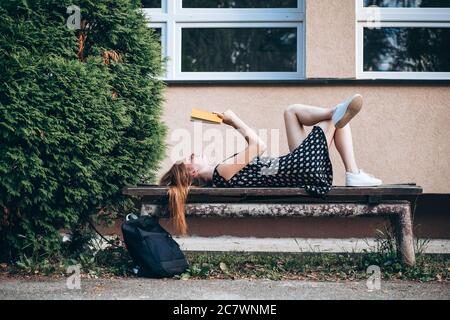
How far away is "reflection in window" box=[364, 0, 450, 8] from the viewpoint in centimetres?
700

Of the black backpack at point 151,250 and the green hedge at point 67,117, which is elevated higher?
the green hedge at point 67,117

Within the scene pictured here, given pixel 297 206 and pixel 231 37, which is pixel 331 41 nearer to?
pixel 231 37

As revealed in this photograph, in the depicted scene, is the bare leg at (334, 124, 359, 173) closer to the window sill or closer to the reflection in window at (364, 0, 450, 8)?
the window sill

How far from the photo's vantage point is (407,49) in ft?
23.3

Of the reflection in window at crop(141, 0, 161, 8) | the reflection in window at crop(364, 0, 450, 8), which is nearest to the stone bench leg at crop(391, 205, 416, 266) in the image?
the reflection in window at crop(364, 0, 450, 8)

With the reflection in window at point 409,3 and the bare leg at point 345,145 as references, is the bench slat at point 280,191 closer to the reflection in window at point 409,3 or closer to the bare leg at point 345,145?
the bare leg at point 345,145

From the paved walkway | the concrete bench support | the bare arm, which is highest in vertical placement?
the bare arm

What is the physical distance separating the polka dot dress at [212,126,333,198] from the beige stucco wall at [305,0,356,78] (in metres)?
1.84

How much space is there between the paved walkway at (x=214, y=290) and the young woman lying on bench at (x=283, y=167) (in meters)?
0.59

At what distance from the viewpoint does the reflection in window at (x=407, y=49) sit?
23.1 feet

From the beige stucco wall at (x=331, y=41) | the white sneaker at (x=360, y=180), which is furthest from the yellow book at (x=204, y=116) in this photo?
the beige stucco wall at (x=331, y=41)

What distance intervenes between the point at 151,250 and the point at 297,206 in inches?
45.7

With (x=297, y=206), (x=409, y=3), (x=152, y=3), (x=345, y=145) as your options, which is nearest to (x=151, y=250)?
(x=297, y=206)
